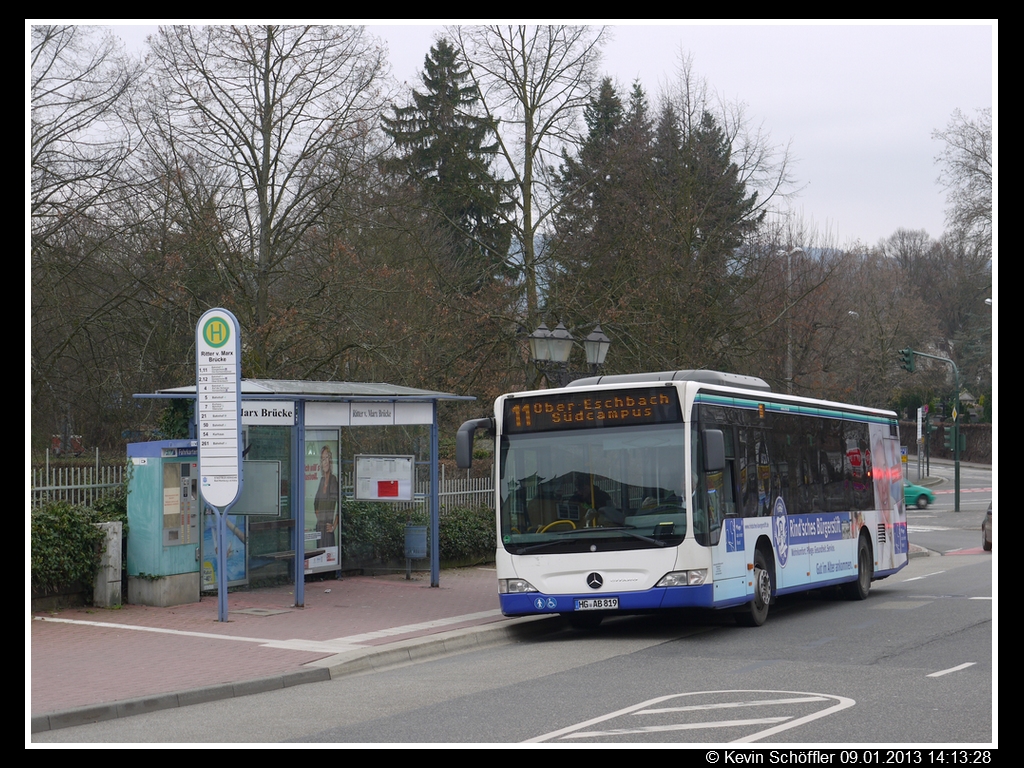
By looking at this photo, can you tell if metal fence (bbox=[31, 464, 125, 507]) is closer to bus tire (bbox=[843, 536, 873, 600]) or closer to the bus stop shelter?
the bus stop shelter

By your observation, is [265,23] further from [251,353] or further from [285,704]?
[285,704]

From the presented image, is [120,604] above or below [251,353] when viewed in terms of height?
below

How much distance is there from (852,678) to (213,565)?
8.94 meters

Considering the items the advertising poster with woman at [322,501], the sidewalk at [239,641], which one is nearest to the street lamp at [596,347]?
the sidewalk at [239,641]

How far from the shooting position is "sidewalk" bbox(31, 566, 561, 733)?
9349 mm

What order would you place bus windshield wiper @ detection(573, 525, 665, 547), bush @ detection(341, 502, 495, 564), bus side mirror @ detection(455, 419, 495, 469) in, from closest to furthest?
bus windshield wiper @ detection(573, 525, 665, 547)
bus side mirror @ detection(455, 419, 495, 469)
bush @ detection(341, 502, 495, 564)

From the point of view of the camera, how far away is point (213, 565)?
15.6 metres

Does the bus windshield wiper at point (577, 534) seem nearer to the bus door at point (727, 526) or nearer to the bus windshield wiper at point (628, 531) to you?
the bus windshield wiper at point (628, 531)

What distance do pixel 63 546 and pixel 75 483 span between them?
41.8 inches

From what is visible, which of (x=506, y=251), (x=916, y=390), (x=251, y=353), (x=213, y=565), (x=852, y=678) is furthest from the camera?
(x=916, y=390)

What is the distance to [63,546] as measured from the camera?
1359 cm

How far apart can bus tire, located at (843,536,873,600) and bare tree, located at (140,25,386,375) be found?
1234 centimetres

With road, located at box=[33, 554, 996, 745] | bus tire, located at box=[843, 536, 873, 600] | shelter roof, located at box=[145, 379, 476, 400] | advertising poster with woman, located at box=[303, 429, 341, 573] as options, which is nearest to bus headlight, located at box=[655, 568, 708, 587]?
road, located at box=[33, 554, 996, 745]
